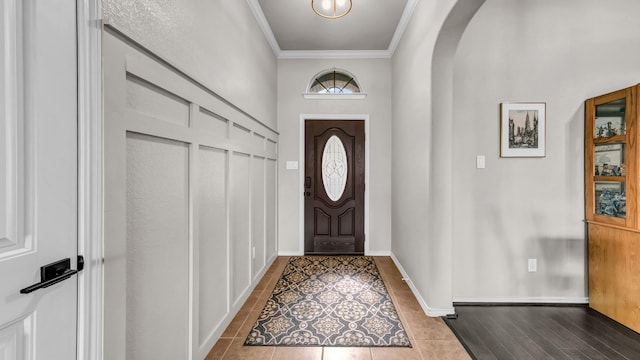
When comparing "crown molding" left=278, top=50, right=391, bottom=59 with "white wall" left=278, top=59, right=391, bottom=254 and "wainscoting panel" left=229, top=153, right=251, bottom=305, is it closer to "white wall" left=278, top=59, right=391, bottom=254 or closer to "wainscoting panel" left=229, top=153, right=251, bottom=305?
"white wall" left=278, top=59, right=391, bottom=254

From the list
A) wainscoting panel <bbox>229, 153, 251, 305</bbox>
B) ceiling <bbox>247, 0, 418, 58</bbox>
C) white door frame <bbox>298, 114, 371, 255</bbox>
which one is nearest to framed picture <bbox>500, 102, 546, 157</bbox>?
ceiling <bbox>247, 0, 418, 58</bbox>

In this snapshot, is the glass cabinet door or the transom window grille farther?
the transom window grille

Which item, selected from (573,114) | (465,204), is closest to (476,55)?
(573,114)

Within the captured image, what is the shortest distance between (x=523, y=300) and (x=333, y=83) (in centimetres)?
344

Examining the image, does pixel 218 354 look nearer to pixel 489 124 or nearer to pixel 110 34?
pixel 110 34

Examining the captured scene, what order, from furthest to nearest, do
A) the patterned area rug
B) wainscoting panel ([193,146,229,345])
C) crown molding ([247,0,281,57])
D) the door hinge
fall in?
1. crown molding ([247,0,281,57])
2. the patterned area rug
3. wainscoting panel ([193,146,229,345])
4. the door hinge

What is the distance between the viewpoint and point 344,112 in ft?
14.1

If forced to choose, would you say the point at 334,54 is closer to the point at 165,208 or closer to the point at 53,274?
the point at 165,208

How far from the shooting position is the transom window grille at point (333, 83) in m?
4.36

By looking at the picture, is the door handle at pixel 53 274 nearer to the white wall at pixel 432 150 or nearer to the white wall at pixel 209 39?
the white wall at pixel 209 39

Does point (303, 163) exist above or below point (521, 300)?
above

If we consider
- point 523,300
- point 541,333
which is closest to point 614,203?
point 523,300

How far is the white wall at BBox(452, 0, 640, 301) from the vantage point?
2.63 m

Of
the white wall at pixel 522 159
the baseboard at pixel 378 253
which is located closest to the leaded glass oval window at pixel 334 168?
the baseboard at pixel 378 253
